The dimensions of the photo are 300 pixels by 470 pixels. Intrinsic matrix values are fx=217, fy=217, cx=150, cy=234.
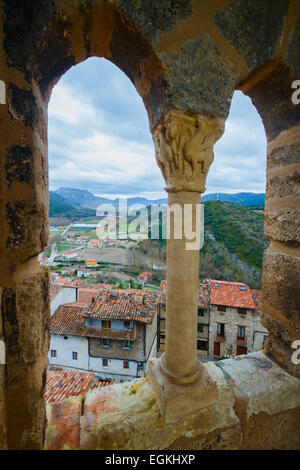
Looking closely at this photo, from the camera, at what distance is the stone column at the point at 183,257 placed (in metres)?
1.56

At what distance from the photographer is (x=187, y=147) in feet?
5.10

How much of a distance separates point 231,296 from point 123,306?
653 cm

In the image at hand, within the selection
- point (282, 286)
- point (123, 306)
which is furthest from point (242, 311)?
point (282, 286)

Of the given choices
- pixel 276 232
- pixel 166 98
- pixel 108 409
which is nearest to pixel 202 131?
pixel 166 98

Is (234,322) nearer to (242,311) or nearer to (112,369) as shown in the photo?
(242,311)

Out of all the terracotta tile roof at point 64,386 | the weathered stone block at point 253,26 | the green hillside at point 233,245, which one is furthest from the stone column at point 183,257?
the green hillside at point 233,245

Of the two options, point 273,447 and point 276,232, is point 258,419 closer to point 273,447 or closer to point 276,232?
point 273,447

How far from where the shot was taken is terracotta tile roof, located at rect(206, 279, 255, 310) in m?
12.6

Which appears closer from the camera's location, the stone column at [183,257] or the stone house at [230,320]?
the stone column at [183,257]

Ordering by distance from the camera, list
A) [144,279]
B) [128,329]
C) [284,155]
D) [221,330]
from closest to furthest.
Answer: [284,155] → [128,329] → [221,330] → [144,279]

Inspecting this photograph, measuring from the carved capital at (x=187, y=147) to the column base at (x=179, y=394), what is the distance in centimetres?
149

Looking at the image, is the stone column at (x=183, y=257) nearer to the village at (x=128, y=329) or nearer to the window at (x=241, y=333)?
the village at (x=128, y=329)

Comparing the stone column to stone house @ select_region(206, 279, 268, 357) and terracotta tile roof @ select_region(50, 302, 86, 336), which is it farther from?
stone house @ select_region(206, 279, 268, 357)

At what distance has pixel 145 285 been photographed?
86.5ft
